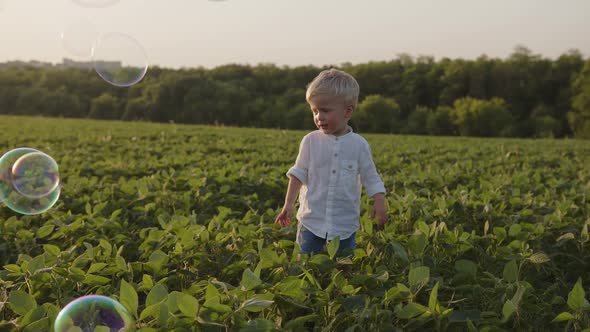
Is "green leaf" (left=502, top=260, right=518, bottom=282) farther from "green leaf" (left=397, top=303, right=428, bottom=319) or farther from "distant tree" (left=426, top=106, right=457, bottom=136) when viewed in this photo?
"distant tree" (left=426, top=106, right=457, bottom=136)

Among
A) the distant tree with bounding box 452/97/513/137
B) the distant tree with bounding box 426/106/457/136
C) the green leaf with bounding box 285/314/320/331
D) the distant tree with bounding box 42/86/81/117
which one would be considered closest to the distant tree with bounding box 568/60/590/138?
the distant tree with bounding box 452/97/513/137

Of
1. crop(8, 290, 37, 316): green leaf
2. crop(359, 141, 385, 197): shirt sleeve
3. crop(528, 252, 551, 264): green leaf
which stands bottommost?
crop(8, 290, 37, 316): green leaf

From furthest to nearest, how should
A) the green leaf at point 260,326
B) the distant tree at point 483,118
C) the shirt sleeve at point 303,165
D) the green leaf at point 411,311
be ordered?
the distant tree at point 483,118, the shirt sleeve at point 303,165, the green leaf at point 411,311, the green leaf at point 260,326

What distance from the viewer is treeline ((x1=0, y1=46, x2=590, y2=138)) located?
181ft

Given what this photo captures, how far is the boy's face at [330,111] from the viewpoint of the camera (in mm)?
3032

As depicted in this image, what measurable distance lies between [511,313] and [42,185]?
3975mm

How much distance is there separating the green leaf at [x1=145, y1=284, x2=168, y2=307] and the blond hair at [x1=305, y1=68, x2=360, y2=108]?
1.57 m

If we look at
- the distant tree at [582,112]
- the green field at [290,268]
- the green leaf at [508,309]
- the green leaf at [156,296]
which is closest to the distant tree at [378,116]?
the distant tree at [582,112]

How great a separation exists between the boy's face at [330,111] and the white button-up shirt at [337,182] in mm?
133

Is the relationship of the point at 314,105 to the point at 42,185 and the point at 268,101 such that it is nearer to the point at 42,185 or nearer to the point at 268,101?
the point at 42,185

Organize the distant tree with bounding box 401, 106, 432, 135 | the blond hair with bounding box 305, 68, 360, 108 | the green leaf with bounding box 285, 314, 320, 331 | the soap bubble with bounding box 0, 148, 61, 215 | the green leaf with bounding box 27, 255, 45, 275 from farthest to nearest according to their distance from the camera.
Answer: the distant tree with bounding box 401, 106, 432, 135 → the soap bubble with bounding box 0, 148, 61, 215 → the blond hair with bounding box 305, 68, 360, 108 → the green leaf with bounding box 27, 255, 45, 275 → the green leaf with bounding box 285, 314, 320, 331

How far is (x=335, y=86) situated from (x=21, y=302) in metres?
1.98

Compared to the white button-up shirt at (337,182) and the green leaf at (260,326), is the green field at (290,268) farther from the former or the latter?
the white button-up shirt at (337,182)

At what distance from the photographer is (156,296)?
191 cm
